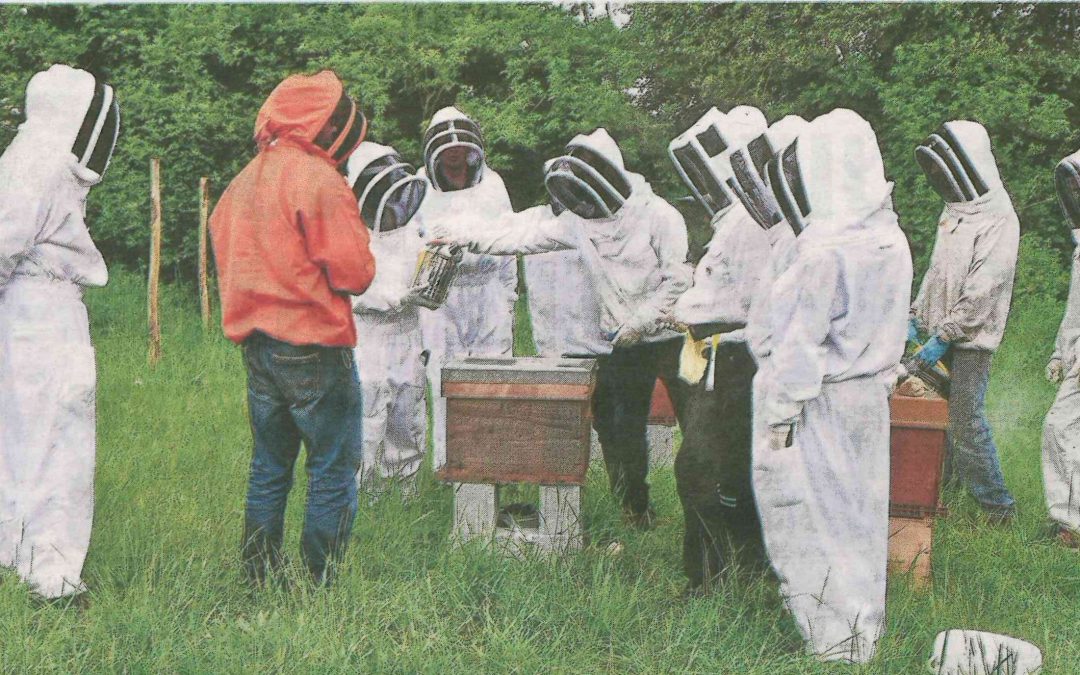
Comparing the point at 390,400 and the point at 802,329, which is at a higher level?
the point at 802,329

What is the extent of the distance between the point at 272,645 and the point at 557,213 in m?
2.83

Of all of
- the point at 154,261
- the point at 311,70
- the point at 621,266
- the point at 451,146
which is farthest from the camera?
the point at 311,70

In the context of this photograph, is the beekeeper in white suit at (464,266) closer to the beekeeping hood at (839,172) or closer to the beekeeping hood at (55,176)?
the beekeeping hood at (55,176)

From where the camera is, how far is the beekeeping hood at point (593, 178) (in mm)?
5102

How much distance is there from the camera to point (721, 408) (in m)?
4.08

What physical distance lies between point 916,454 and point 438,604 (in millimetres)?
2041

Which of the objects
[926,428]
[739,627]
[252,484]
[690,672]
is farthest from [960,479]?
[252,484]

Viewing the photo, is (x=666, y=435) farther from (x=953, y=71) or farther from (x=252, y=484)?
(x=953, y=71)

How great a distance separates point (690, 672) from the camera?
11.4 ft

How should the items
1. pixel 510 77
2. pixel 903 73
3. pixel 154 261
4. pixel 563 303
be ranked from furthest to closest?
pixel 903 73
pixel 510 77
pixel 154 261
pixel 563 303

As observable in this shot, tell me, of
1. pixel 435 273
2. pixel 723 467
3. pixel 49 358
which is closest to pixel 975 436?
pixel 723 467

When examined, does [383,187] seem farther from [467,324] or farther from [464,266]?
[467,324]

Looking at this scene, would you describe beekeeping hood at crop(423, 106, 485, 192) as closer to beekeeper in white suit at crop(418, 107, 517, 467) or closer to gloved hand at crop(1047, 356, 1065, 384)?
beekeeper in white suit at crop(418, 107, 517, 467)

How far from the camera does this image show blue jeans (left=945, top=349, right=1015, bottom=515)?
17.8 ft
